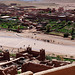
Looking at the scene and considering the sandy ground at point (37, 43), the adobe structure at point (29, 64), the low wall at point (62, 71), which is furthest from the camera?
the sandy ground at point (37, 43)

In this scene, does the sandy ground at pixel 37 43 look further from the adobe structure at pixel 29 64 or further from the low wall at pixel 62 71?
the low wall at pixel 62 71

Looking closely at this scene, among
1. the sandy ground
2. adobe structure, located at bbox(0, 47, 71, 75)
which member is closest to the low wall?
adobe structure, located at bbox(0, 47, 71, 75)

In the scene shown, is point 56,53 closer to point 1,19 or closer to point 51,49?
point 51,49

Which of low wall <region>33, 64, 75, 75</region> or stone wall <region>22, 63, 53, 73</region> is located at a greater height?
low wall <region>33, 64, 75, 75</region>

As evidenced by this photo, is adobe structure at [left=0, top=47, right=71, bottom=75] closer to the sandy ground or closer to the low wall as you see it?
the sandy ground

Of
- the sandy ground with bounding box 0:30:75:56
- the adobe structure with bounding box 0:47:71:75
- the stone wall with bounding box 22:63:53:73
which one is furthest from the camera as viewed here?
the sandy ground with bounding box 0:30:75:56

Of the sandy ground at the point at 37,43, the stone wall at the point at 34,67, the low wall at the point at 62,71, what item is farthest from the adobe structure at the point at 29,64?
the low wall at the point at 62,71

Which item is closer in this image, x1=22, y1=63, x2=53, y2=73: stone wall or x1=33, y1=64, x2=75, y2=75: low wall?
x1=33, y1=64, x2=75, y2=75: low wall

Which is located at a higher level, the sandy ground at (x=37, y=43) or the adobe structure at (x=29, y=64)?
the adobe structure at (x=29, y=64)
